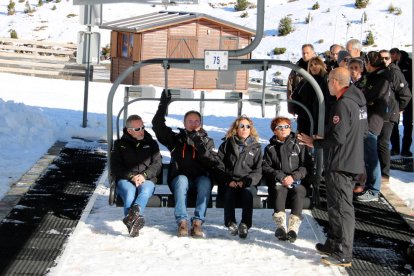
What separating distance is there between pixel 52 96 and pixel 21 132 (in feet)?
24.8

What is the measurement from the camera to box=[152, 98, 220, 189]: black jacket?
7.25 metres

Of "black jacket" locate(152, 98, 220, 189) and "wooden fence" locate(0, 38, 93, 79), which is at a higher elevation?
"wooden fence" locate(0, 38, 93, 79)

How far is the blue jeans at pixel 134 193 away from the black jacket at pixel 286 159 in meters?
1.02

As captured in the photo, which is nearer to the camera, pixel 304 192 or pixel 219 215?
pixel 304 192

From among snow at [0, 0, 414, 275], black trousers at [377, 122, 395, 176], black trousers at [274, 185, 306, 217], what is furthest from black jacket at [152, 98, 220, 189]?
black trousers at [377, 122, 395, 176]

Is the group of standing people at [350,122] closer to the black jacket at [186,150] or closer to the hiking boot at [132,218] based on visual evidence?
the black jacket at [186,150]

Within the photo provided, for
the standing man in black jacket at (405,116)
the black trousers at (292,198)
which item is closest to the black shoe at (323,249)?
the black trousers at (292,198)

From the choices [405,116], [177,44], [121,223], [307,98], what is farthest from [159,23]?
[121,223]

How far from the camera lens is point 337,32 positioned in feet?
144

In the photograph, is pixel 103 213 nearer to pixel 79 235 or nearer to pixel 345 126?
pixel 79 235

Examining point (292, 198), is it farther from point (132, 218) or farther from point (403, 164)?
point (403, 164)

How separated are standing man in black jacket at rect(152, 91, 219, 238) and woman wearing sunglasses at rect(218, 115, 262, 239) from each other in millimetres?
143

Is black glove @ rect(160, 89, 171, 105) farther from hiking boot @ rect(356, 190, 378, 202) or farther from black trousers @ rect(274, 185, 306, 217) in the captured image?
hiking boot @ rect(356, 190, 378, 202)

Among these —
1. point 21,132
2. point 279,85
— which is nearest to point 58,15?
point 279,85
